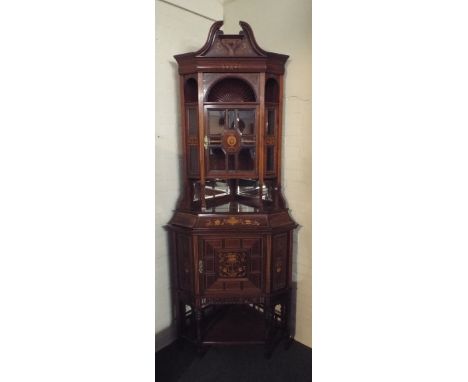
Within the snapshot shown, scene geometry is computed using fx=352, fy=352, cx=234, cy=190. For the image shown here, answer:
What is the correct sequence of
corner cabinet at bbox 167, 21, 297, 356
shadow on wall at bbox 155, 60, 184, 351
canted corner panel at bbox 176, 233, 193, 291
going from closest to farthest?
corner cabinet at bbox 167, 21, 297, 356 < canted corner panel at bbox 176, 233, 193, 291 < shadow on wall at bbox 155, 60, 184, 351

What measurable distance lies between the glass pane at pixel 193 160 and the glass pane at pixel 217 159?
9cm

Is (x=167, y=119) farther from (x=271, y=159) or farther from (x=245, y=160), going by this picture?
(x=271, y=159)

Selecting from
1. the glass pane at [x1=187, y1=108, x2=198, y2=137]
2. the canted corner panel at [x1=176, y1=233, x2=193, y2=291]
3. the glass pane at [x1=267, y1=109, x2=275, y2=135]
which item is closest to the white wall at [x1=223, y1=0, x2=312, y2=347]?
the glass pane at [x1=267, y1=109, x2=275, y2=135]

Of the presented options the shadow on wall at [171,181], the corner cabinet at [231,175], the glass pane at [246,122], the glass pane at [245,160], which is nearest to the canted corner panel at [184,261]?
the corner cabinet at [231,175]

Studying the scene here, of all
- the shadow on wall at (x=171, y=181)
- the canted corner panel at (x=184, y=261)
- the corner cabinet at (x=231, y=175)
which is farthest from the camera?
the shadow on wall at (x=171, y=181)

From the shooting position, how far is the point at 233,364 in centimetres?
194

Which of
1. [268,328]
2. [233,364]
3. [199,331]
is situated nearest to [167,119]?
[199,331]

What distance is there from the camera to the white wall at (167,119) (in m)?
1.93

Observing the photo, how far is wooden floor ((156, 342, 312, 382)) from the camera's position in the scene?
1844 millimetres

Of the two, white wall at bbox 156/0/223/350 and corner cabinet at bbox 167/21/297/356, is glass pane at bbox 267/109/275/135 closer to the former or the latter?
corner cabinet at bbox 167/21/297/356

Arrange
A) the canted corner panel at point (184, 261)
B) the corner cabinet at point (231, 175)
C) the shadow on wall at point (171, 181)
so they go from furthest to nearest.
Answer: the shadow on wall at point (171, 181) < the canted corner panel at point (184, 261) < the corner cabinet at point (231, 175)

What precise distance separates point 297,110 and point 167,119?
2.42ft

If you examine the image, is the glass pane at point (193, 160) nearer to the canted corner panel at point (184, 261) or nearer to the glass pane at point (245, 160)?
the glass pane at point (245, 160)
